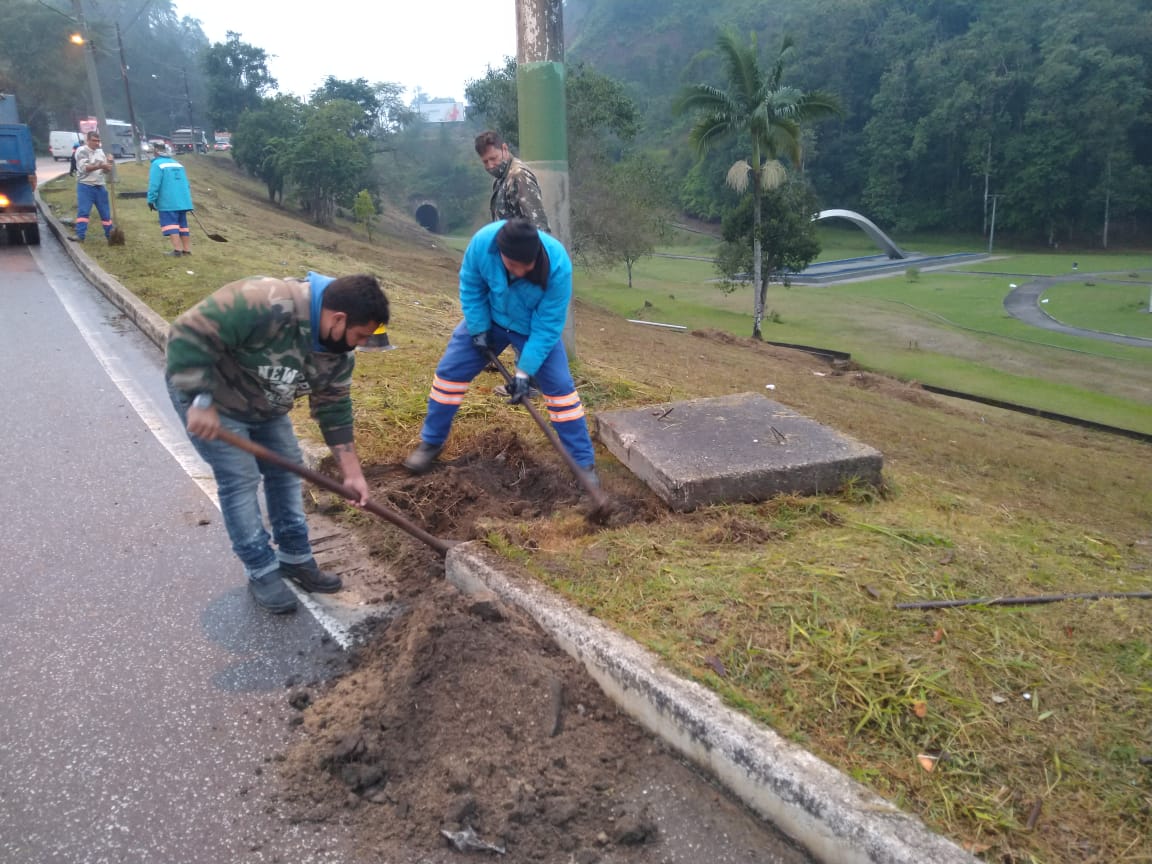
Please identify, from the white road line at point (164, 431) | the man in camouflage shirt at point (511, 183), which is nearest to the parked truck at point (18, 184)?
the white road line at point (164, 431)

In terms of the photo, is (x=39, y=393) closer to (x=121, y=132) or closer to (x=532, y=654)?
(x=532, y=654)

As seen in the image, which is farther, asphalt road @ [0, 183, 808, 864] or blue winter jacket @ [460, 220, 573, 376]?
blue winter jacket @ [460, 220, 573, 376]

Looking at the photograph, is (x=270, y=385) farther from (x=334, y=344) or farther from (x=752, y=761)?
(x=752, y=761)

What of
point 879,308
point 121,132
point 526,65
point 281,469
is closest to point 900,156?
point 879,308

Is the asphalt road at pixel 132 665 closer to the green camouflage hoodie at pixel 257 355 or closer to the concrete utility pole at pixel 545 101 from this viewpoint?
the green camouflage hoodie at pixel 257 355

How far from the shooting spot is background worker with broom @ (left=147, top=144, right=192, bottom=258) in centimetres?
1220

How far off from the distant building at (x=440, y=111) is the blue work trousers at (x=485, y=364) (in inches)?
3775

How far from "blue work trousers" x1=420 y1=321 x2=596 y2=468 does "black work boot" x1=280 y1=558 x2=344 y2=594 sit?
1385 mm

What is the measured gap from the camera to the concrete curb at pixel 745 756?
2.34 meters

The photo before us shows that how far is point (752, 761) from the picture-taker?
261 cm

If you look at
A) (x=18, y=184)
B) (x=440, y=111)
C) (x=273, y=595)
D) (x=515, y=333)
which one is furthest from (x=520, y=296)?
(x=440, y=111)

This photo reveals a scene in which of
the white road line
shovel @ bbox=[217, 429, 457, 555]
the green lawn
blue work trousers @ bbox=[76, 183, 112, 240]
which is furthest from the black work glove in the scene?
the green lawn

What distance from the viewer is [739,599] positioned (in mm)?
3434

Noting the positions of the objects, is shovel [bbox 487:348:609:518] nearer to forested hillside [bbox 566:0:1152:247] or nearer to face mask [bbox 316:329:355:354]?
face mask [bbox 316:329:355:354]
